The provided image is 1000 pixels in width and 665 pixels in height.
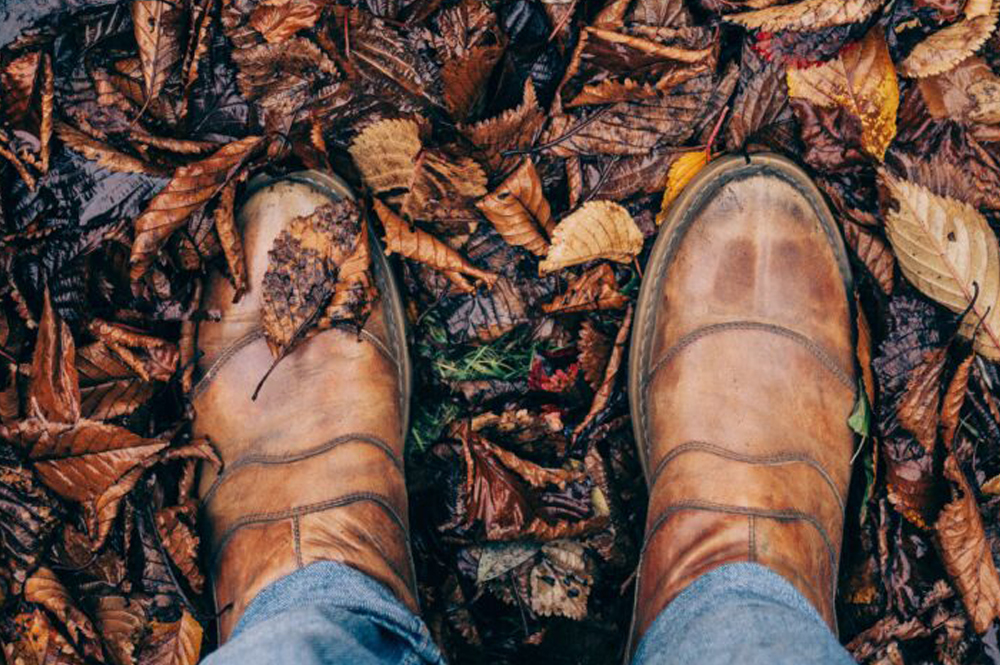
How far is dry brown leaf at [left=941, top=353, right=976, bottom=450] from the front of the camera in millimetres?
1459

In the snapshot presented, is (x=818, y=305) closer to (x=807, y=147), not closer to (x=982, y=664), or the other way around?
(x=807, y=147)

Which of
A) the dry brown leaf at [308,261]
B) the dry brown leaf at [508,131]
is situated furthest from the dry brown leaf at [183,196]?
the dry brown leaf at [508,131]

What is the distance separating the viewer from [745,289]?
5.22 ft

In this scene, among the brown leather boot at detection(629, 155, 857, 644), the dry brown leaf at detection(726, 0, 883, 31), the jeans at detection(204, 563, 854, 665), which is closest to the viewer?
the jeans at detection(204, 563, 854, 665)

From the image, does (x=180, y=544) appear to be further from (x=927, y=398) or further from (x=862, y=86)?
(x=862, y=86)

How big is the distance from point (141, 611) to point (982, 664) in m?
1.64

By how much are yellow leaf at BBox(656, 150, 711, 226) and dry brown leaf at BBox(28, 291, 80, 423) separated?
3.85 ft

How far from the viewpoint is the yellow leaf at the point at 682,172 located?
1.55 m

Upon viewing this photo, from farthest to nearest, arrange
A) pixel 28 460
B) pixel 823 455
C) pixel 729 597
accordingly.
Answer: pixel 823 455 → pixel 28 460 → pixel 729 597

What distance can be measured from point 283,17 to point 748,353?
3.61 ft

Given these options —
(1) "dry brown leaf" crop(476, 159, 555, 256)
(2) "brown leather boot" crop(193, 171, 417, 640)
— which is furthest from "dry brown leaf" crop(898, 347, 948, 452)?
(2) "brown leather boot" crop(193, 171, 417, 640)

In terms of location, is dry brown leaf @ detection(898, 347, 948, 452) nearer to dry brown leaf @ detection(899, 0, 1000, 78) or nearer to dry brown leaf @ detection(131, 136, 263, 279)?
dry brown leaf @ detection(899, 0, 1000, 78)

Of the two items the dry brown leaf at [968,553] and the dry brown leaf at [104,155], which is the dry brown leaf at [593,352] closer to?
the dry brown leaf at [968,553]

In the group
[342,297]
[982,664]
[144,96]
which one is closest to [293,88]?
[144,96]
